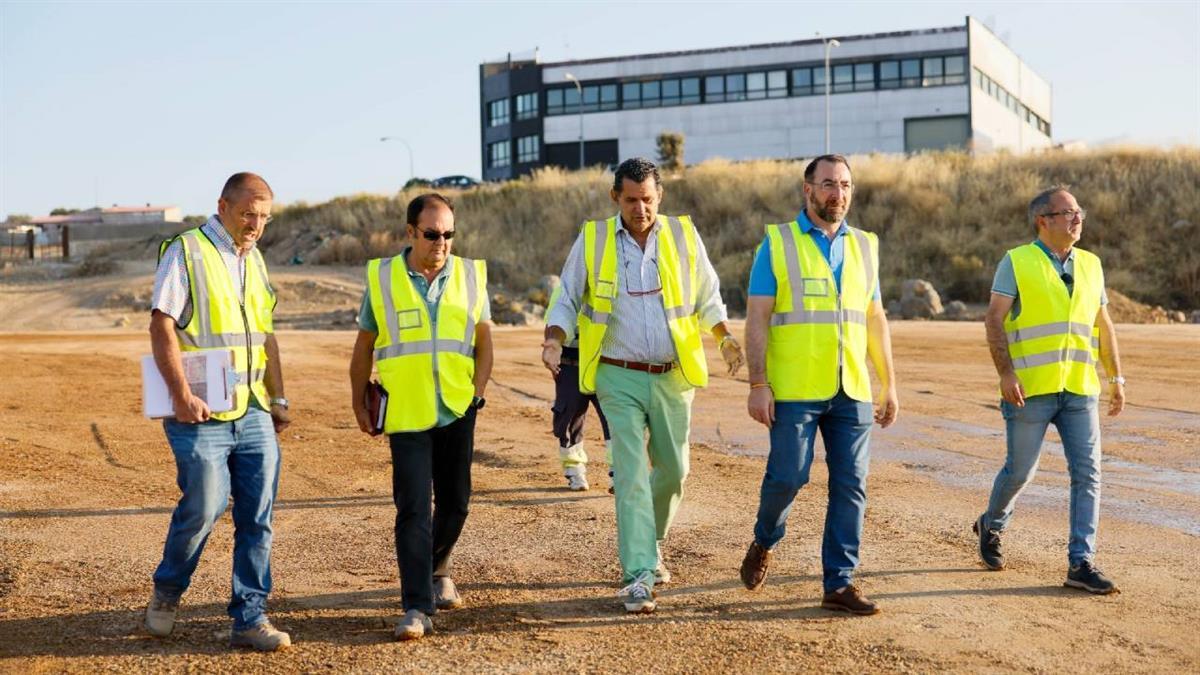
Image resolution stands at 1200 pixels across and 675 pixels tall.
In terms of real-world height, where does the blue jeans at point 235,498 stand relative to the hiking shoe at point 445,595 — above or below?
above

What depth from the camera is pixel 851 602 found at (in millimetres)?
6402

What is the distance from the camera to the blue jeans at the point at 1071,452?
6.95 meters

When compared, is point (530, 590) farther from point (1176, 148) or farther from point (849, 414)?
A: point (1176, 148)

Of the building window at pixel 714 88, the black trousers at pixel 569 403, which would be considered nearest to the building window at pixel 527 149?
the building window at pixel 714 88

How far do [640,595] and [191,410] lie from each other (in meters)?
2.15

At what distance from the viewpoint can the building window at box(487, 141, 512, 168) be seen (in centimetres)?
8044

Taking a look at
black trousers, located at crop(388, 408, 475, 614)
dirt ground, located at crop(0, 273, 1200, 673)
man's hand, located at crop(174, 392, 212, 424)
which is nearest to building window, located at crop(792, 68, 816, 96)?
dirt ground, located at crop(0, 273, 1200, 673)

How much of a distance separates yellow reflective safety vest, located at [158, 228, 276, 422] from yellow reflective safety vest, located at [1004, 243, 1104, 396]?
3.69 m

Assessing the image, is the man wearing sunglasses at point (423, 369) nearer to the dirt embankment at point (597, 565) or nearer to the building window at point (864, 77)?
the dirt embankment at point (597, 565)

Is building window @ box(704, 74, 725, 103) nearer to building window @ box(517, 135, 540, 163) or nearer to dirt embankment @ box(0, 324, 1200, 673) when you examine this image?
building window @ box(517, 135, 540, 163)

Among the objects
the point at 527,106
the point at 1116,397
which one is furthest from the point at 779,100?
the point at 1116,397

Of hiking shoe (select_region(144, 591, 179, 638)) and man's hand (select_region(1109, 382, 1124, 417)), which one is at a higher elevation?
man's hand (select_region(1109, 382, 1124, 417))

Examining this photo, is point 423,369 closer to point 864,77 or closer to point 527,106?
point 864,77

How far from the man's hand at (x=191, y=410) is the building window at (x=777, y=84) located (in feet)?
217
